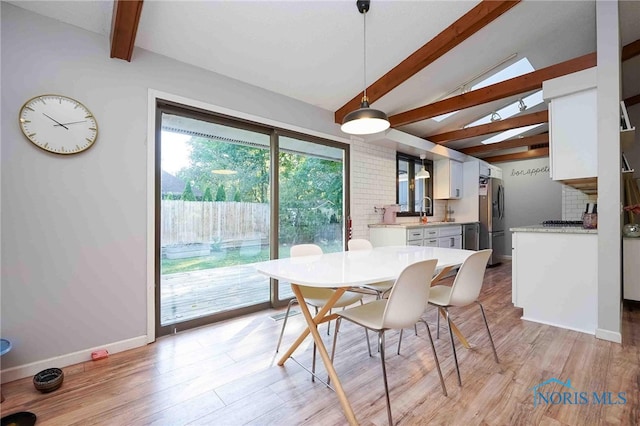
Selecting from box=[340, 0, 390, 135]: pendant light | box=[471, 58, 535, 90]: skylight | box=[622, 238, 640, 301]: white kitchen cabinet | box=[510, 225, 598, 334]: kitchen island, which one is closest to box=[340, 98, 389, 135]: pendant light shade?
box=[340, 0, 390, 135]: pendant light

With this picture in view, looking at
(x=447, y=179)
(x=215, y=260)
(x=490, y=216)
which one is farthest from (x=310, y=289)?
(x=490, y=216)

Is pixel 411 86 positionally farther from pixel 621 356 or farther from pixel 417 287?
pixel 621 356

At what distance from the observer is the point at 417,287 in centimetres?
154

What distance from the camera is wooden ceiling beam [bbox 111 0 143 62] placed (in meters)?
1.83

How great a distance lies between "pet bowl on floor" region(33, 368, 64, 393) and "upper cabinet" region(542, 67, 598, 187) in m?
4.26

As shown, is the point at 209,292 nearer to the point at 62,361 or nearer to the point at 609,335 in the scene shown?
the point at 62,361

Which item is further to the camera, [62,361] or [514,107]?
[514,107]

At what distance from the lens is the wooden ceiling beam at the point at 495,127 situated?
4.12 m

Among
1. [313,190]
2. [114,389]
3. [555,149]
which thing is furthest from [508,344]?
[114,389]

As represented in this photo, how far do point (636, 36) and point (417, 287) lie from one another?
3936 mm

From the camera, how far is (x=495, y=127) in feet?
14.6

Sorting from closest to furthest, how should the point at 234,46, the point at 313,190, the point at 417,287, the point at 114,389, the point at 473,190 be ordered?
the point at 417,287 < the point at 114,389 < the point at 234,46 < the point at 313,190 < the point at 473,190

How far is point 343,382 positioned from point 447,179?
4655 millimetres
